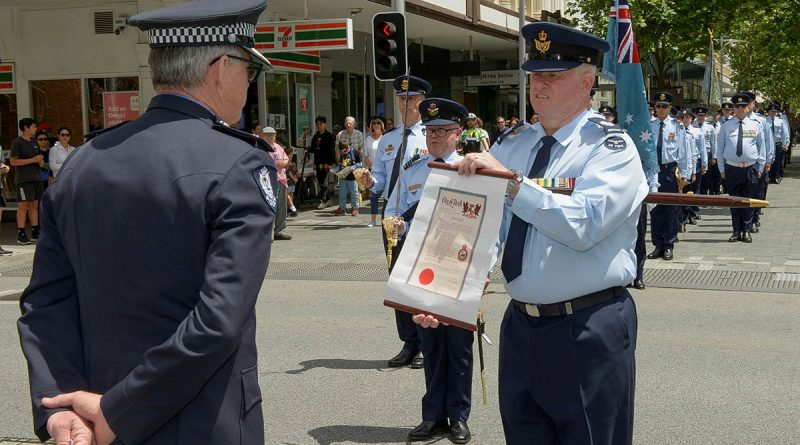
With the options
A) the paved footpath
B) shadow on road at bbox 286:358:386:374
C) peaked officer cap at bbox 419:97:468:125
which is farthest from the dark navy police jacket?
shadow on road at bbox 286:358:386:374

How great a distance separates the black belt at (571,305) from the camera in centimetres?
337

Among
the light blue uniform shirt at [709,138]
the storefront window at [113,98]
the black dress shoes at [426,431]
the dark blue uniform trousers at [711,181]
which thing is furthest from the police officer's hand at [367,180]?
the dark blue uniform trousers at [711,181]

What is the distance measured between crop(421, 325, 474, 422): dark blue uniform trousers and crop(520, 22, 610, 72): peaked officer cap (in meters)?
2.55

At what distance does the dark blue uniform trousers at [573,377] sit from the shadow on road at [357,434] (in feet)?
7.62

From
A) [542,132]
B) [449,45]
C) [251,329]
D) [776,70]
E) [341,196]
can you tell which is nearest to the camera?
[251,329]

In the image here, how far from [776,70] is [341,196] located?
35.5 metres

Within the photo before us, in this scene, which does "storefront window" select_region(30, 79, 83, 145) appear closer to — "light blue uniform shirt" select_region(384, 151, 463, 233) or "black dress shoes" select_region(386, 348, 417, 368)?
"black dress shoes" select_region(386, 348, 417, 368)

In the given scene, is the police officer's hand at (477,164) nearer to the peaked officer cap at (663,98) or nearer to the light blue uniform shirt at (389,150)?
the light blue uniform shirt at (389,150)

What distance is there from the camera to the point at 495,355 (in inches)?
305

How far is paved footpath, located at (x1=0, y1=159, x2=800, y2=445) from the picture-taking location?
5.89 metres

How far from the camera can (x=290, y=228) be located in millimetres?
17859

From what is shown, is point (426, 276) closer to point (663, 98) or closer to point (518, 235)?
point (518, 235)

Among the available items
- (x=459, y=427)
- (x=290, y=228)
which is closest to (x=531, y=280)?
(x=459, y=427)

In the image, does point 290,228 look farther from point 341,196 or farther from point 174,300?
point 174,300
